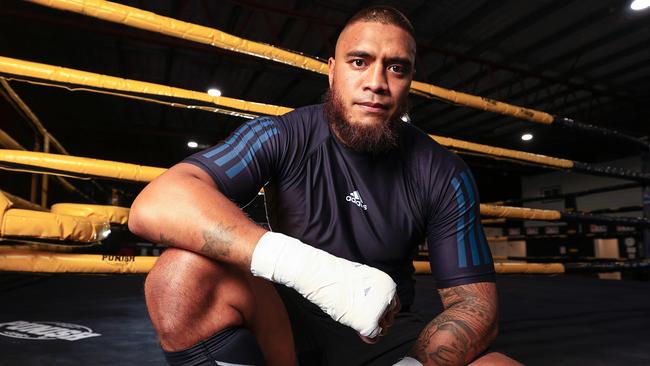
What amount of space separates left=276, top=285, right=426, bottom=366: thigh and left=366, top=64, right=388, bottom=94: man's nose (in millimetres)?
684

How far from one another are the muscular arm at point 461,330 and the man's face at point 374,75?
0.56 metres

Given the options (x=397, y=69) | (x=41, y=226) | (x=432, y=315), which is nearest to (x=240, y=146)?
(x=397, y=69)

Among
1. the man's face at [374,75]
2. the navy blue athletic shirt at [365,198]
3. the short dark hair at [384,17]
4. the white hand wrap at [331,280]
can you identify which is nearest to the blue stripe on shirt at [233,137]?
the navy blue athletic shirt at [365,198]

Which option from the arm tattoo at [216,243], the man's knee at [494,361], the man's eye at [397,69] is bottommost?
the man's knee at [494,361]

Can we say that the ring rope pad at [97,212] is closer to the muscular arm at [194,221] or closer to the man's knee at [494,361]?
the muscular arm at [194,221]

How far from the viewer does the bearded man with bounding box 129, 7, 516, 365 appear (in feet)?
2.73

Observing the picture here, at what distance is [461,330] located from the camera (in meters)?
1.00

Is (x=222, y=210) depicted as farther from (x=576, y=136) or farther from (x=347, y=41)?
(x=576, y=136)

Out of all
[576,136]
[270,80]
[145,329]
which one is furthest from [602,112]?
[145,329]

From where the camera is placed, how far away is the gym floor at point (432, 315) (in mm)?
1247

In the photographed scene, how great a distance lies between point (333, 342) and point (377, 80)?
0.79 m

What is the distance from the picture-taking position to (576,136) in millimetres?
10617

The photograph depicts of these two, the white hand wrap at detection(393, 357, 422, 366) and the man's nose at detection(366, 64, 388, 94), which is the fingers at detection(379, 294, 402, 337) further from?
the man's nose at detection(366, 64, 388, 94)

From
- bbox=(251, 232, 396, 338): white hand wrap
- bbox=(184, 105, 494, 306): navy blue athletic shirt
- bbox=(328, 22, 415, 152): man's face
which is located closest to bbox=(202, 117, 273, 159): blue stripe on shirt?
bbox=(184, 105, 494, 306): navy blue athletic shirt
